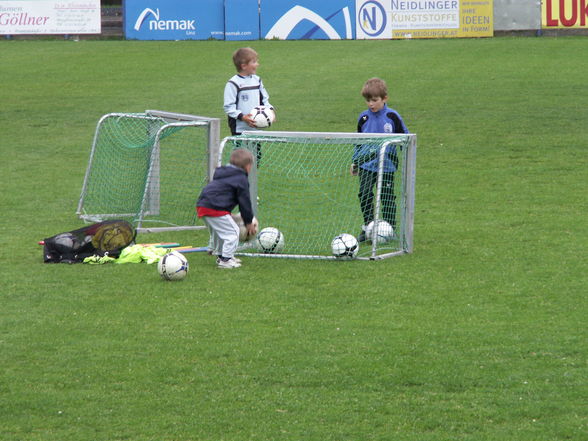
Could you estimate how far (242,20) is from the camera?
34.2m

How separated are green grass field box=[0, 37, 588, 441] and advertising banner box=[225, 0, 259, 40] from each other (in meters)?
18.6

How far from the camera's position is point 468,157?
16.3m

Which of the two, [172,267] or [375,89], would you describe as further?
[375,89]

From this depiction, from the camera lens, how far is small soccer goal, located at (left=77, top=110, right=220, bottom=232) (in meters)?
11.8

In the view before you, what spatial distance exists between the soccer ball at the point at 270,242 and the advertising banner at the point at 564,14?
2440cm

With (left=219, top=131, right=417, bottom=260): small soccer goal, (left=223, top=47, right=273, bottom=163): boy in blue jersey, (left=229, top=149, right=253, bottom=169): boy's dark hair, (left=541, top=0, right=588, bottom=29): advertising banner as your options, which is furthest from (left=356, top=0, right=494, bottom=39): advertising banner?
(left=229, top=149, right=253, bottom=169): boy's dark hair

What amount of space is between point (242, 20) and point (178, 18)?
2.20m

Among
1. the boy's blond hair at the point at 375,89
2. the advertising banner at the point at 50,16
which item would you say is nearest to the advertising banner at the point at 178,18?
the advertising banner at the point at 50,16

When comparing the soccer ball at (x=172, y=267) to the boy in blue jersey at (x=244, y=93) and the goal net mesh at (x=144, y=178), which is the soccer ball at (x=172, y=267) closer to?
the goal net mesh at (x=144, y=178)

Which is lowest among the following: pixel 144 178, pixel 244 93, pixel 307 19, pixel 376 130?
→ pixel 144 178

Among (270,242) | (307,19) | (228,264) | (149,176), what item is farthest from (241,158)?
(307,19)

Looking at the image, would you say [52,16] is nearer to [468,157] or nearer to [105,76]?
[105,76]

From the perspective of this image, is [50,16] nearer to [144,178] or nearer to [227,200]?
[144,178]

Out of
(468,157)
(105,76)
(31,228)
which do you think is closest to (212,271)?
(31,228)
